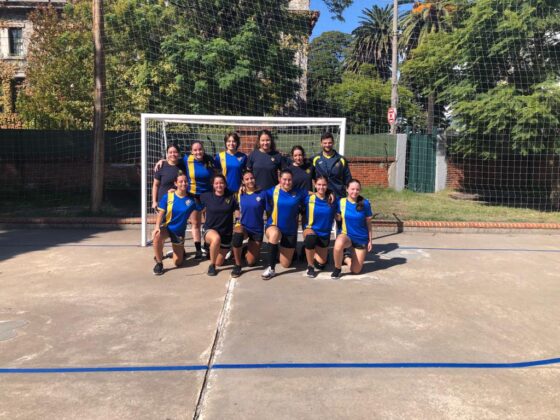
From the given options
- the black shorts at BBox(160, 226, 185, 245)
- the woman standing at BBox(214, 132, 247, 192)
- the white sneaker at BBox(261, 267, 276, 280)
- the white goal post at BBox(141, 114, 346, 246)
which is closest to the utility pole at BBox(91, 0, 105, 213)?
the white goal post at BBox(141, 114, 346, 246)

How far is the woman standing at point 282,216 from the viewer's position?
5.34m

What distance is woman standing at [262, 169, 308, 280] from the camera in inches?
210

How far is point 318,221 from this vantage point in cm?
546

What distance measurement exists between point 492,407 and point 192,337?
224cm

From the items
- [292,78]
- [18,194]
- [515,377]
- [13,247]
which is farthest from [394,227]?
[18,194]

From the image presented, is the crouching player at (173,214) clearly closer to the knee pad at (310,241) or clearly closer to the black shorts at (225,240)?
the black shorts at (225,240)

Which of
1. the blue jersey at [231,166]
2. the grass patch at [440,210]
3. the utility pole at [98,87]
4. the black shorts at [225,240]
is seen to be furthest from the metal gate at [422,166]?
the black shorts at [225,240]

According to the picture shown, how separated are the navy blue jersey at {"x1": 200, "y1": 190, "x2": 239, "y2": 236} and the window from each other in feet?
91.7

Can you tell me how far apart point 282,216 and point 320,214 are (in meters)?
0.46

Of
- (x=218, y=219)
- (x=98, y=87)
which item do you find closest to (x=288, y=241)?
(x=218, y=219)

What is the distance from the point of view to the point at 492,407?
9.24 ft

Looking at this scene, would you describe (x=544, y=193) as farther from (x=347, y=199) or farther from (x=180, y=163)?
(x=180, y=163)

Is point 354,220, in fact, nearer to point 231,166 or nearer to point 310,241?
point 310,241

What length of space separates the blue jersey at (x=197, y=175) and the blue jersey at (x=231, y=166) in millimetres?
169
